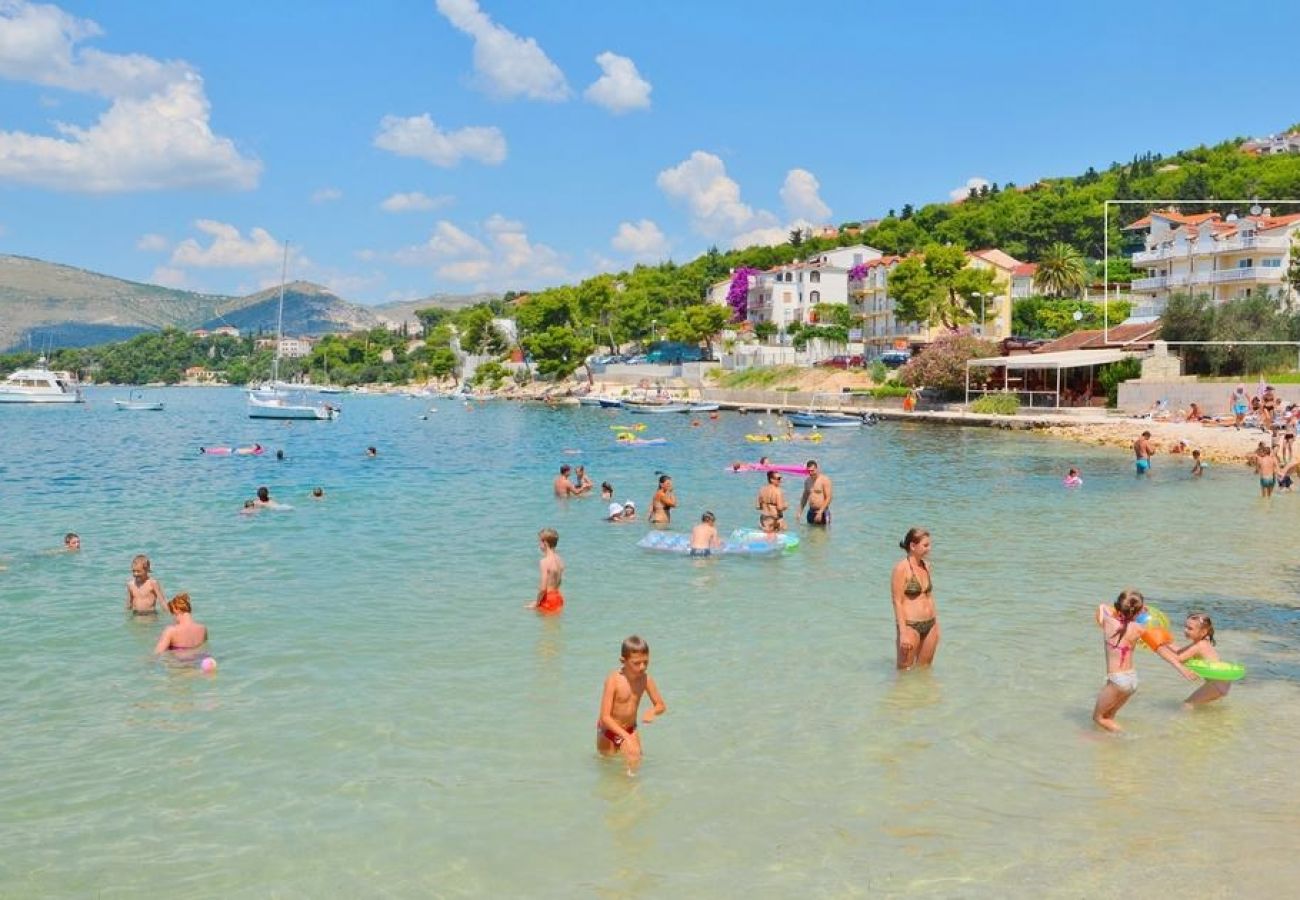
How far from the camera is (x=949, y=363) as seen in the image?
64000 mm

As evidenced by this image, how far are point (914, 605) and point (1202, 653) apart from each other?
2.56 metres

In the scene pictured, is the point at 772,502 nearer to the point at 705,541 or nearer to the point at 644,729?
the point at 705,541

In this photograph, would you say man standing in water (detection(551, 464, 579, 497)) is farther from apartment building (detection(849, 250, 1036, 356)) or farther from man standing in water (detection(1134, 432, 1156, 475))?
apartment building (detection(849, 250, 1036, 356))

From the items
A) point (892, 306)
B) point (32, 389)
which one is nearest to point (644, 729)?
point (892, 306)

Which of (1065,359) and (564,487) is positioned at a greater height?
(1065,359)

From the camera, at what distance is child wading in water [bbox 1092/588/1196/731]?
28.4 feet

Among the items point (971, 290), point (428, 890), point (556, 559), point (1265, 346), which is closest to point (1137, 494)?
point (556, 559)

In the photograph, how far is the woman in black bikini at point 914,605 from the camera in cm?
991

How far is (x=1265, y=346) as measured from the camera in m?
49.3

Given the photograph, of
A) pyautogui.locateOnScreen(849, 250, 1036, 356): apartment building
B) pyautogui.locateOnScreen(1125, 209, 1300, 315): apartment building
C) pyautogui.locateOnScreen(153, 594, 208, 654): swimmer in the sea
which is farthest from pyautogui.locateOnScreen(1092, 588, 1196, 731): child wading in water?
pyautogui.locateOnScreen(849, 250, 1036, 356): apartment building

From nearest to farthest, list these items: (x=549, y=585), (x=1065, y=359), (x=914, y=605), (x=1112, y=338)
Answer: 1. (x=914, y=605)
2. (x=549, y=585)
3. (x=1065, y=359)
4. (x=1112, y=338)

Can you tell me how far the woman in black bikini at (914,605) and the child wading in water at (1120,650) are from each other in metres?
1.68

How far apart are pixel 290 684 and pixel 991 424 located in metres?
49.4

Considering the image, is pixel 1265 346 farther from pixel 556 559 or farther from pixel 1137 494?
pixel 556 559
